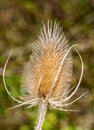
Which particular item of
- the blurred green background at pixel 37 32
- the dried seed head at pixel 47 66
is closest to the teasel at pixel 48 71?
the dried seed head at pixel 47 66

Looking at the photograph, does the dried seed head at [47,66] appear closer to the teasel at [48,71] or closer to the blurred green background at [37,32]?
the teasel at [48,71]

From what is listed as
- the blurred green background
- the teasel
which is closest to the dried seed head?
the teasel

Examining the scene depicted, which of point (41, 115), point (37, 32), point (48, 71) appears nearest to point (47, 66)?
point (48, 71)

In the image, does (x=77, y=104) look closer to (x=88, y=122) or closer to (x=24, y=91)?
(x=88, y=122)

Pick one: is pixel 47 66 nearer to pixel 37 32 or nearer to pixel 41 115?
pixel 41 115

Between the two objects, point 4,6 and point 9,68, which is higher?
point 4,6

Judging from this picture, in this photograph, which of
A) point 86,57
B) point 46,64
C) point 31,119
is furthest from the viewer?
point 86,57

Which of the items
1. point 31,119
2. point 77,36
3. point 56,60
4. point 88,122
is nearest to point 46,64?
point 56,60

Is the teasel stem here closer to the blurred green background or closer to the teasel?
the teasel
